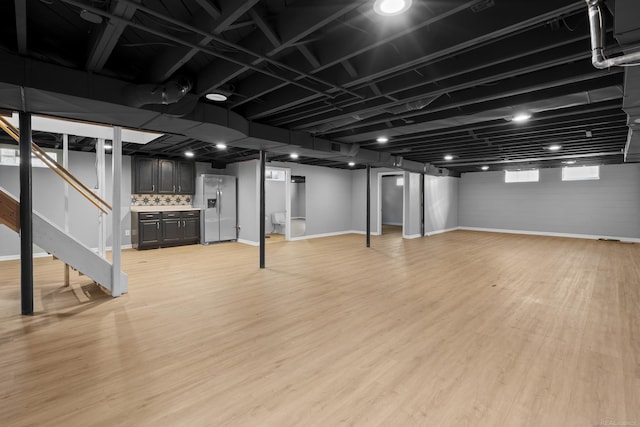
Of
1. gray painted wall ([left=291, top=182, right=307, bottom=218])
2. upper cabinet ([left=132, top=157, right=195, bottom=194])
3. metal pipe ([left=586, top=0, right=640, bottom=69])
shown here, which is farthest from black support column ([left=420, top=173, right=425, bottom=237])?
metal pipe ([left=586, top=0, right=640, bottom=69])

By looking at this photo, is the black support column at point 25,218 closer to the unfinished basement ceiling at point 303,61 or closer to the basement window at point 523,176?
the unfinished basement ceiling at point 303,61

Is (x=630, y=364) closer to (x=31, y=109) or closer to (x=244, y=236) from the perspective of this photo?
(x=31, y=109)

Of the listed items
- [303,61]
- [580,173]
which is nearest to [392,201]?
[580,173]

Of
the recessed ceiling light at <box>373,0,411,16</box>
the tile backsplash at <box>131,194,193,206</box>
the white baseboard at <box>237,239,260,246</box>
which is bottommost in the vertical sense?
the white baseboard at <box>237,239,260,246</box>

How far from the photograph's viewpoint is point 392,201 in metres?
14.8

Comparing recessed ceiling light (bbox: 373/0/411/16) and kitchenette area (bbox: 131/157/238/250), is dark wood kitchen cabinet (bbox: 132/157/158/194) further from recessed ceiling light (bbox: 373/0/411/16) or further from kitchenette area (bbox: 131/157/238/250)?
recessed ceiling light (bbox: 373/0/411/16)

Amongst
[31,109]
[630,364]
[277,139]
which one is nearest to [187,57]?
[31,109]

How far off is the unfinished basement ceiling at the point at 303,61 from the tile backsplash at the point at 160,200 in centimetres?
486

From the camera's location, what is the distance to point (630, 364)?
2.49m

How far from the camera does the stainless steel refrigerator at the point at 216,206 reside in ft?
28.0

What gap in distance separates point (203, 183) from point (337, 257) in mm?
4420

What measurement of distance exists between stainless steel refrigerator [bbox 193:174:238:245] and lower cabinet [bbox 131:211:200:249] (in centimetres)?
26

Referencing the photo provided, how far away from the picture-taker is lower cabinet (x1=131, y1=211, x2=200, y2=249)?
7607 mm

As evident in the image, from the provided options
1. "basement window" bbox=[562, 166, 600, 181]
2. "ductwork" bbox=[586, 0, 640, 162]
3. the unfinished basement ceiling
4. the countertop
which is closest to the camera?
"ductwork" bbox=[586, 0, 640, 162]
